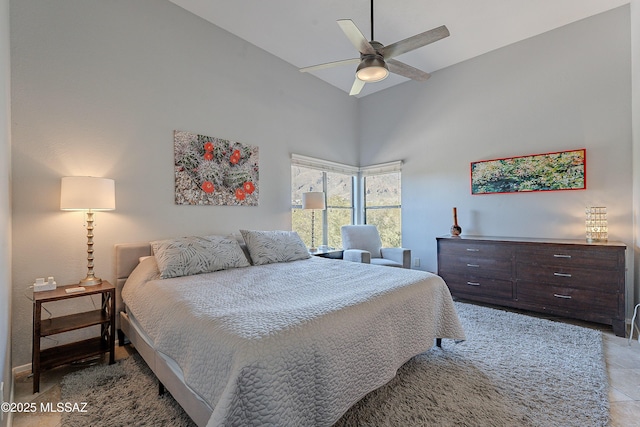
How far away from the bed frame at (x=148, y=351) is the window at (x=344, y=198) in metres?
2.04

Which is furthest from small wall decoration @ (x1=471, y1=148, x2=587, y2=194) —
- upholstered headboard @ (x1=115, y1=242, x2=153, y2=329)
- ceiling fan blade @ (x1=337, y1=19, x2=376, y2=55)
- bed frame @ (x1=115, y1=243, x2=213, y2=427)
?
upholstered headboard @ (x1=115, y1=242, x2=153, y2=329)

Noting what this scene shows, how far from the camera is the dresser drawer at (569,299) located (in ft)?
8.70

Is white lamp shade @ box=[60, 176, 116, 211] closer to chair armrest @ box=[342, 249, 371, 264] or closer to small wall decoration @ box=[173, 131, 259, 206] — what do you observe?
small wall decoration @ box=[173, 131, 259, 206]

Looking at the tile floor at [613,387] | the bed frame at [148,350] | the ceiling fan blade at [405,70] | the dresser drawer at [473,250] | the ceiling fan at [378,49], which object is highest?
the ceiling fan blade at [405,70]

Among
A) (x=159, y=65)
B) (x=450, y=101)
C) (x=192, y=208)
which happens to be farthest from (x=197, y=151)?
(x=450, y=101)

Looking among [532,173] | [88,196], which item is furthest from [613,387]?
[88,196]

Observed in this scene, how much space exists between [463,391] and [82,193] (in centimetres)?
299

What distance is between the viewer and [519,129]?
3.56 meters

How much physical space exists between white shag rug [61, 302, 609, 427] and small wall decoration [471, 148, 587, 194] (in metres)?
1.71

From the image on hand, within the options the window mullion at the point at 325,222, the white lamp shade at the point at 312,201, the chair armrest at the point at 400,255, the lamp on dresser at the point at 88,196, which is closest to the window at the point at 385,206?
the chair armrest at the point at 400,255

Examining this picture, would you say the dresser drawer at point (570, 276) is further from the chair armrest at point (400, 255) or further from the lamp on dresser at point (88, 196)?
the lamp on dresser at point (88, 196)

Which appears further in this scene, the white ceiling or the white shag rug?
the white ceiling

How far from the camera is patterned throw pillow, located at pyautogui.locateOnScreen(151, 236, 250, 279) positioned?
2295 mm

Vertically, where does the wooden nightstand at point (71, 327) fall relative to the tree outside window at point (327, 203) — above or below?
below
